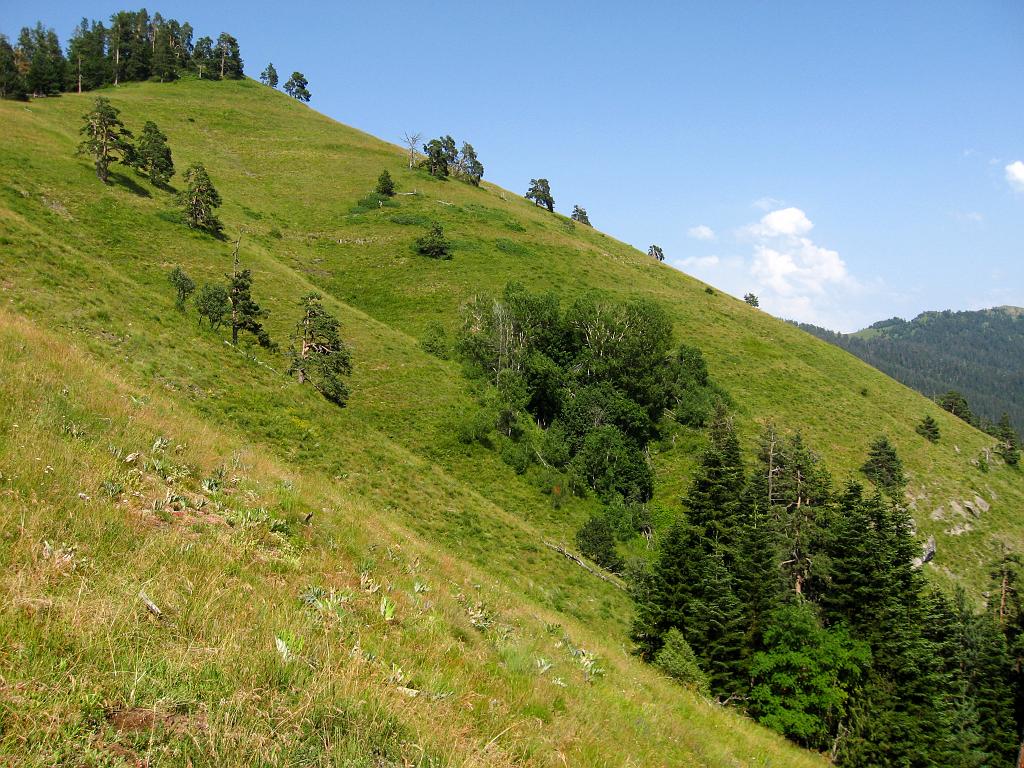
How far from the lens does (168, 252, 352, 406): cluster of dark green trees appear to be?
29.4 m

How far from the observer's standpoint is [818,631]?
24.4 meters

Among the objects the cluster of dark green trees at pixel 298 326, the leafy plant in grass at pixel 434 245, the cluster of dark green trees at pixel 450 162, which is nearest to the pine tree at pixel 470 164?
the cluster of dark green trees at pixel 450 162

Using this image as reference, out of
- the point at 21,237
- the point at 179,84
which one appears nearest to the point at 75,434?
the point at 21,237

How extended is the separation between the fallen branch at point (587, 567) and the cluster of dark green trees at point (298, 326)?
15359 mm

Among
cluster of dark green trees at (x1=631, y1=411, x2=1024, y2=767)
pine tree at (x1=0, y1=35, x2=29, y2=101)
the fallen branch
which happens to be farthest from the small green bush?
pine tree at (x1=0, y1=35, x2=29, y2=101)

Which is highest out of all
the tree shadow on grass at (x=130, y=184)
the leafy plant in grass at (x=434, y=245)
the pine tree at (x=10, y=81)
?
the pine tree at (x=10, y=81)

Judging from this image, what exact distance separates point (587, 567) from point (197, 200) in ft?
163

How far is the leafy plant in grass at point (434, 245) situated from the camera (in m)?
67.0

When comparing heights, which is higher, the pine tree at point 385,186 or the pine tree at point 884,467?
the pine tree at point 385,186

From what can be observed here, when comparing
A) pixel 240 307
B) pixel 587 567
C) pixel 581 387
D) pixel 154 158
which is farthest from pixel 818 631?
pixel 154 158

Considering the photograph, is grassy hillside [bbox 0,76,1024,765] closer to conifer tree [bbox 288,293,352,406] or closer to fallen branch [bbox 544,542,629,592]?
fallen branch [bbox 544,542,629,592]

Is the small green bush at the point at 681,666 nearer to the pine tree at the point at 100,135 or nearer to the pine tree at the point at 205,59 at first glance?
the pine tree at the point at 100,135

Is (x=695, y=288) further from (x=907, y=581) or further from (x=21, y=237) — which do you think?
(x=21, y=237)

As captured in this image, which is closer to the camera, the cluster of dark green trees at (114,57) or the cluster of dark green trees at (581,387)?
the cluster of dark green trees at (581,387)
